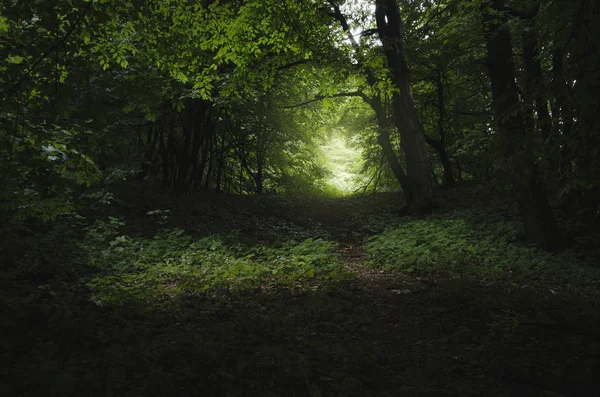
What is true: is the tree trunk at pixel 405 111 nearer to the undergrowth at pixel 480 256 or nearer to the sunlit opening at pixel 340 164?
the undergrowth at pixel 480 256

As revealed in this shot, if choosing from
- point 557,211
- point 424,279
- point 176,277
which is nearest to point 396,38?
point 557,211

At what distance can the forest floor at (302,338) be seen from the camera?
11.2 feet

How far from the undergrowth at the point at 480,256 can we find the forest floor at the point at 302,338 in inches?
15.2

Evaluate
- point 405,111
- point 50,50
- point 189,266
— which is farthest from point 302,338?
point 405,111

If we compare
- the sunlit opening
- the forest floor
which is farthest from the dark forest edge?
the sunlit opening

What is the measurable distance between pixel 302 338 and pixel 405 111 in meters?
10.5

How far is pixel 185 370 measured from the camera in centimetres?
354

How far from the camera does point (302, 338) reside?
15.0 ft

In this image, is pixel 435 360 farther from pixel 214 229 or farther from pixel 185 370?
pixel 214 229

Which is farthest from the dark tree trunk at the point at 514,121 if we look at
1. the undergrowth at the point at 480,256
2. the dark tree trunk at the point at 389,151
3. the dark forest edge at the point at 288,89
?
the dark tree trunk at the point at 389,151

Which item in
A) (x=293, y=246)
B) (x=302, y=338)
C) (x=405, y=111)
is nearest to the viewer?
(x=302, y=338)

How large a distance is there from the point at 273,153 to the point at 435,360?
20.0m

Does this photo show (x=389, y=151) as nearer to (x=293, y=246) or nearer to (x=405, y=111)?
(x=405, y=111)

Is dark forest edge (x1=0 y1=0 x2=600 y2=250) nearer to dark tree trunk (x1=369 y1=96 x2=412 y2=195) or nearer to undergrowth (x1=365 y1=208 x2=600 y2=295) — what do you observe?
dark tree trunk (x1=369 y1=96 x2=412 y2=195)
